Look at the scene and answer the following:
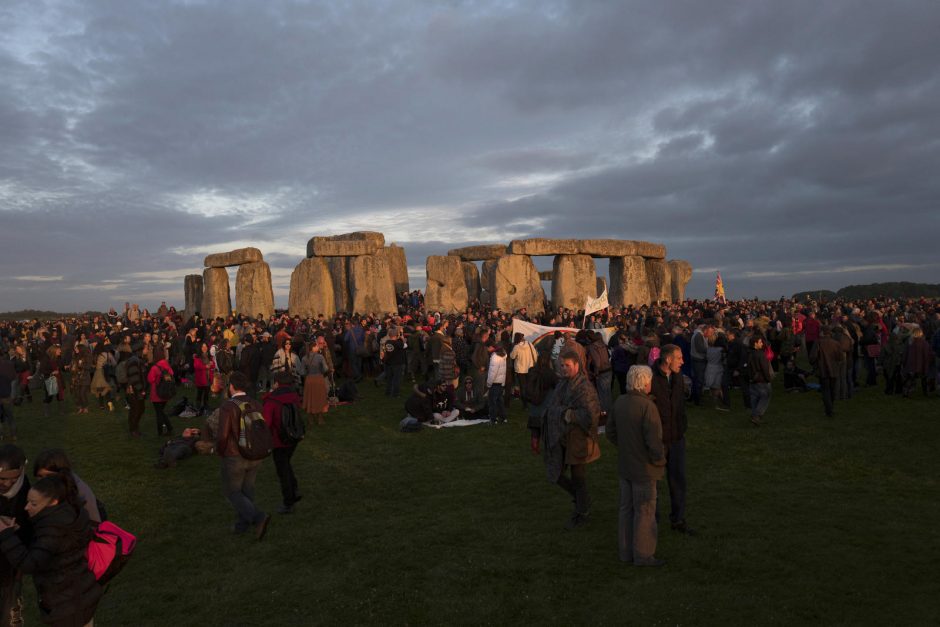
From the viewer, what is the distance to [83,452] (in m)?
10.8

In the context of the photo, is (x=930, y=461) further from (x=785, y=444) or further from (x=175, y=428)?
(x=175, y=428)

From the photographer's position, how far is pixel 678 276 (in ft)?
124

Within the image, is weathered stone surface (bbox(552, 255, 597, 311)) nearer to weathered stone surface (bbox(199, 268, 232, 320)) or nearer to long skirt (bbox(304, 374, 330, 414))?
weathered stone surface (bbox(199, 268, 232, 320))

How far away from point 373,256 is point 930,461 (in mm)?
24490

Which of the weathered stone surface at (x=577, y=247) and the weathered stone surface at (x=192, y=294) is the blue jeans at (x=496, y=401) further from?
the weathered stone surface at (x=192, y=294)

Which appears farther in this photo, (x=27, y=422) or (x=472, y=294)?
(x=472, y=294)

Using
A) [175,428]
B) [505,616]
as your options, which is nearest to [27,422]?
[175,428]

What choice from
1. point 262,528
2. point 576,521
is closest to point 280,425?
point 262,528

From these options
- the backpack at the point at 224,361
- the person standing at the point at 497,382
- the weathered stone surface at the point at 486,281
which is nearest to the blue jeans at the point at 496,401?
the person standing at the point at 497,382

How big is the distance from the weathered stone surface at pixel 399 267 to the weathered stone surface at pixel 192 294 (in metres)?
10.5

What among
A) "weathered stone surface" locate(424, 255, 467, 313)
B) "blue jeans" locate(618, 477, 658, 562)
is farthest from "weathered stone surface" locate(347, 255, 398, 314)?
"blue jeans" locate(618, 477, 658, 562)

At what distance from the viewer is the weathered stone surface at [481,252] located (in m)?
36.4

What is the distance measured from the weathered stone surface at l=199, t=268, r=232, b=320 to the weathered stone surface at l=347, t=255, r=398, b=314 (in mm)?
6685

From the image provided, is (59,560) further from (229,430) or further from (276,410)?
(276,410)
